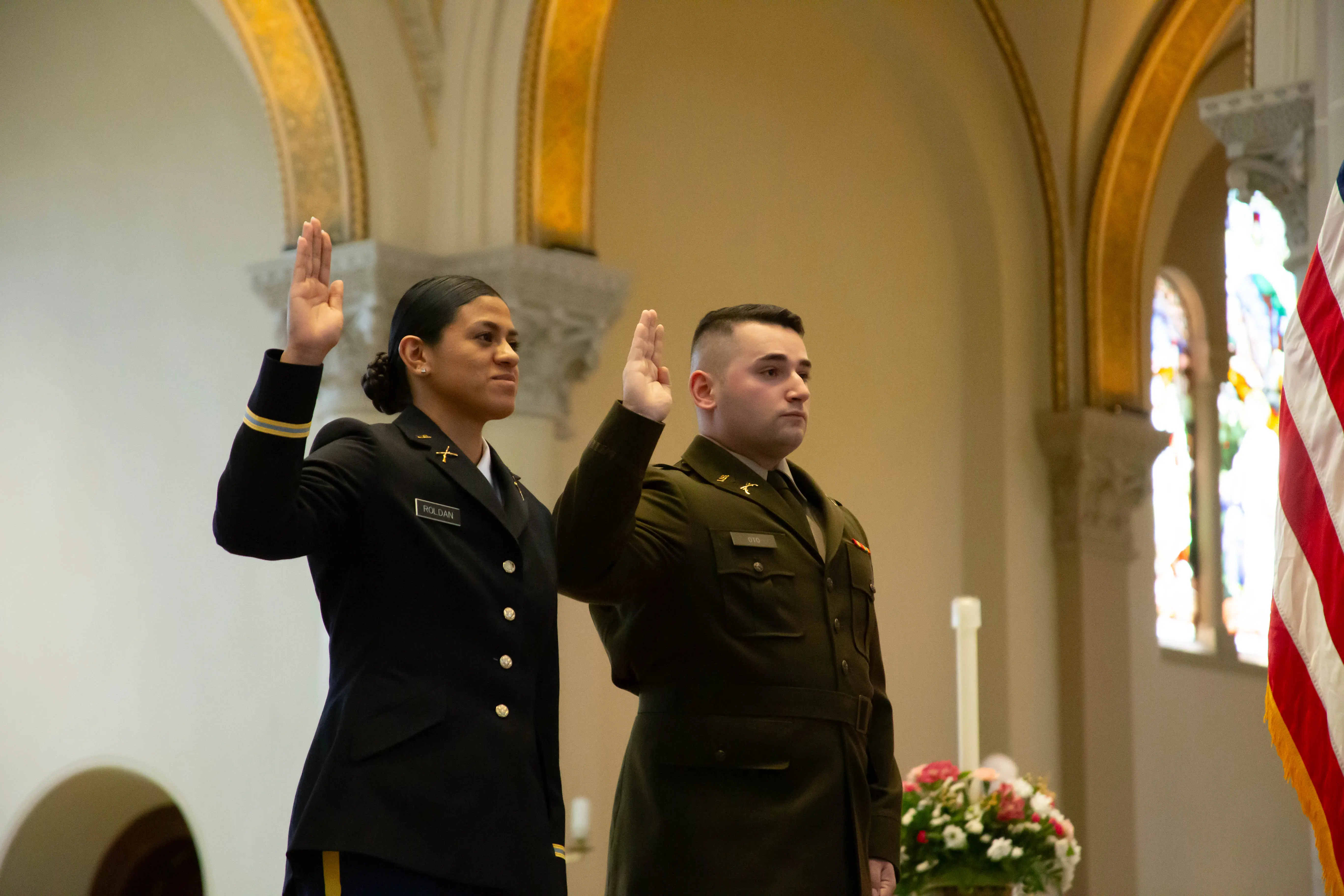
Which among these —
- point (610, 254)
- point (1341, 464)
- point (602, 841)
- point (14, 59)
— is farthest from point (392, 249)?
point (1341, 464)

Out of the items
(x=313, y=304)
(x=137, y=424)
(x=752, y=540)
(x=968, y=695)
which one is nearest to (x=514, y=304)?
(x=137, y=424)

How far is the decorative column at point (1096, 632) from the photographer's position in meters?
9.20

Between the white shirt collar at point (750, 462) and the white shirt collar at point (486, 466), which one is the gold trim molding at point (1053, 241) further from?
the white shirt collar at point (486, 466)

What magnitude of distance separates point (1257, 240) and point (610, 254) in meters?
6.93

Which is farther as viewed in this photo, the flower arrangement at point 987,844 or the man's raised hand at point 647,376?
the flower arrangement at point 987,844

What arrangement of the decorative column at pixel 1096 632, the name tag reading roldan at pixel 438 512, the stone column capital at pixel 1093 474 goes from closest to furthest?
the name tag reading roldan at pixel 438 512 < the decorative column at pixel 1096 632 < the stone column capital at pixel 1093 474

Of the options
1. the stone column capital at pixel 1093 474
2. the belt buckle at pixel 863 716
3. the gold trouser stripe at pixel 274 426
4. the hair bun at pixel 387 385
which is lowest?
the belt buckle at pixel 863 716

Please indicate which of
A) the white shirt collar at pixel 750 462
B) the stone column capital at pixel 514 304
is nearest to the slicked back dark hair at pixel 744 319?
the white shirt collar at pixel 750 462

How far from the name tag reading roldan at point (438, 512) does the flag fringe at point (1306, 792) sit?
1.72 metres

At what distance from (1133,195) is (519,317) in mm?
4541

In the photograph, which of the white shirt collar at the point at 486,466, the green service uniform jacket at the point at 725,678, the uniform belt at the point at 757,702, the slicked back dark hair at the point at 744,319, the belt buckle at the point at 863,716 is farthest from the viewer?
the slicked back dark hair at the point at 744,319

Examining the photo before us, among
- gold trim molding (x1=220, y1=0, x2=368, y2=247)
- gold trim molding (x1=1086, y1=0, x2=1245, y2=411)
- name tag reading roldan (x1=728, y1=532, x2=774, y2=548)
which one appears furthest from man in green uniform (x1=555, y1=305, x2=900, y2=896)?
gold trim molding (x1=1086, y1=0, x2=1245, y2=411)

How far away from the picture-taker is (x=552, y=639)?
250 centimetres

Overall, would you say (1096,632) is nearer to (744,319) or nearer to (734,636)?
(744,319)
